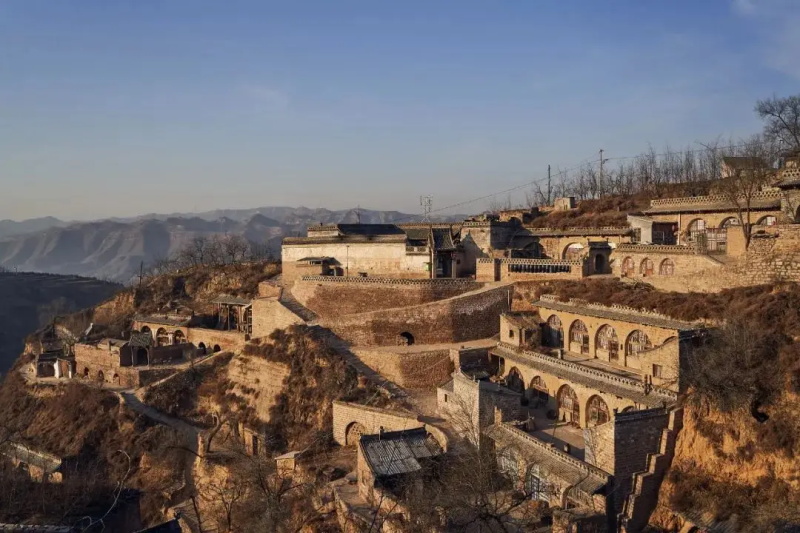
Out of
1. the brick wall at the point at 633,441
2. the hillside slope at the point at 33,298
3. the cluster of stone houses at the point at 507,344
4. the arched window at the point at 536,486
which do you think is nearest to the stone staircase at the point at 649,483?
the cluster of stone houses at the point at 507,344

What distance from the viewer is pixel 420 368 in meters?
28.8

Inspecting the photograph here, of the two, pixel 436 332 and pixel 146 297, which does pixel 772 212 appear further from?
pixel 146 297

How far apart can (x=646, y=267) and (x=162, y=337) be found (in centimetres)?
3193

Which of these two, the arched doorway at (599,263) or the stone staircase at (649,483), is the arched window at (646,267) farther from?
the stone staircase at (649,483)

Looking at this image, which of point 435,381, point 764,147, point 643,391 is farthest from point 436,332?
point 764,147

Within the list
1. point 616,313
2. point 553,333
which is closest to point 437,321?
point 553,333

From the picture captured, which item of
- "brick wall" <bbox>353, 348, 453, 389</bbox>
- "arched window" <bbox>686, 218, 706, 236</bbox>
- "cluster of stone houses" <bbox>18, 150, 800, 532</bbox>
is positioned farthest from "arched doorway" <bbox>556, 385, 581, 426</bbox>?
"arched window" <bbox>686, 218, 706, 236</bbox>

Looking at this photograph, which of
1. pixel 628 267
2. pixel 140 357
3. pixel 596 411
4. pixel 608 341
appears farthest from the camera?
pixel 140 357

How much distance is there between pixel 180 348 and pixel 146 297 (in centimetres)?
1262

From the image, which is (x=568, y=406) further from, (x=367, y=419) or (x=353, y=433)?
(x=353, y=433)

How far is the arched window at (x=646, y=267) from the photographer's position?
101ft

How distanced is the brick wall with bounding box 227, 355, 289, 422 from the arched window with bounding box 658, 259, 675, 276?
19.3 m

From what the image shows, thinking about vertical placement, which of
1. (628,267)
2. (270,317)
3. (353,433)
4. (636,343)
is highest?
(628,267)

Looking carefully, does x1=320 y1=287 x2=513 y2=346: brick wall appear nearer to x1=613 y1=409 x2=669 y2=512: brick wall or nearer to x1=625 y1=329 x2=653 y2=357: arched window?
x1=625 y1=329 x2=653 y2=357: arched window
